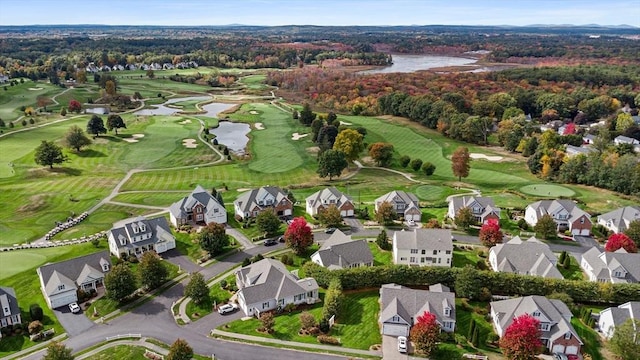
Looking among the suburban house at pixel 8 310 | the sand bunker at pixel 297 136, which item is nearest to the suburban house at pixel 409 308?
the suburban house at pixel 8 310

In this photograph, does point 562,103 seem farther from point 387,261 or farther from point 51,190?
point 51,190

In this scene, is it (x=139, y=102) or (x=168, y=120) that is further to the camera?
(x=139, y=102)

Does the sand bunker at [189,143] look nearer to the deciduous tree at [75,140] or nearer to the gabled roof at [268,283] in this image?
the deciduous tree at [75,140]

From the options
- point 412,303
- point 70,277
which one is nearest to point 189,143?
point 70,277

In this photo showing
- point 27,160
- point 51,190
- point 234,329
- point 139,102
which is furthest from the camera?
point 139,102

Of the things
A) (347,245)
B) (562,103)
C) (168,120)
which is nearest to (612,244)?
(347,245)

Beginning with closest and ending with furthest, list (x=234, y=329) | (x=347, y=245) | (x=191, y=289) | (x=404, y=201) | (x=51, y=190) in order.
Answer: (x=234, y=329)
(x=191, y=289)
(x=347, y=245)
(x=404, y=201)
(x=51, y=190)

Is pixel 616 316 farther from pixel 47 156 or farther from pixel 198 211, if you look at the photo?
pixel 47 156
